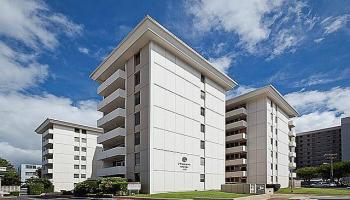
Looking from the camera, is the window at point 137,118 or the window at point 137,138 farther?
the window at point 137,118

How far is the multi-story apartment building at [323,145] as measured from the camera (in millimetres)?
171250

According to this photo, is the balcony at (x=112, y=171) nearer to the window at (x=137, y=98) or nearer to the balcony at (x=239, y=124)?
the window at (x=137, y=98)

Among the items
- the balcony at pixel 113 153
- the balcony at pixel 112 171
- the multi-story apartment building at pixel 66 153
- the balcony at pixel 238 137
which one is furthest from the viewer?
the multi-story apartment building at pixel 66 153

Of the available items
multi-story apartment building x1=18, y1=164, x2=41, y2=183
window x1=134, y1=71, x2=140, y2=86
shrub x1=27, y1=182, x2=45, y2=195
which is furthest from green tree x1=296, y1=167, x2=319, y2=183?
multi-story apartment building x1=18, y1=164, x2=41, y2=183

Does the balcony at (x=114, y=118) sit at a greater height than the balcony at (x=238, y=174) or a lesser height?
greater

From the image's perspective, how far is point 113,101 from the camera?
52562mm

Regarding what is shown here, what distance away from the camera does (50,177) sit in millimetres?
86062

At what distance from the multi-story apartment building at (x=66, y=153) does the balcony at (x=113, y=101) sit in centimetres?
3489

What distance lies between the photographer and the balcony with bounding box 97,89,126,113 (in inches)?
1988

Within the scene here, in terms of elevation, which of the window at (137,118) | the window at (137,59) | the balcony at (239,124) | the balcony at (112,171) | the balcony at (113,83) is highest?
the window at (137,59)

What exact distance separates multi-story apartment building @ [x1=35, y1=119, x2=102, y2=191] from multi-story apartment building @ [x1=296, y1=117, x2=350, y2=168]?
129 m

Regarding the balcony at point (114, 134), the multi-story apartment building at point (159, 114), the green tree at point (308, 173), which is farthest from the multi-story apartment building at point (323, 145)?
the balcony at point (114, 134)

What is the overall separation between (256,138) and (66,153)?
49073 mm

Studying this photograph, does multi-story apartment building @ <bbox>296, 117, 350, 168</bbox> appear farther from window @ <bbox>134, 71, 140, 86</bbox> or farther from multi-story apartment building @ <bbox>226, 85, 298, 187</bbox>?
window @ <bbox>134, 71, 140, 86</bbox>
